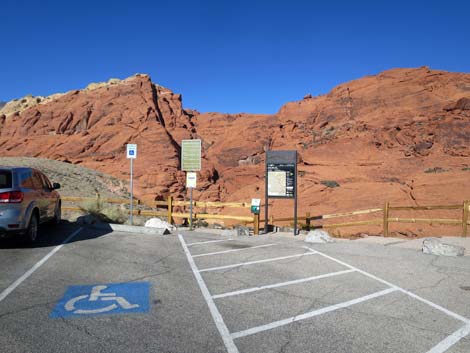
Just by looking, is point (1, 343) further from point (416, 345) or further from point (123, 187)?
point (123, 187)

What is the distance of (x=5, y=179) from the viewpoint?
7.47 m

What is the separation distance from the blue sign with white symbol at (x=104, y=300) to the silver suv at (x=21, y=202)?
305 centimetres

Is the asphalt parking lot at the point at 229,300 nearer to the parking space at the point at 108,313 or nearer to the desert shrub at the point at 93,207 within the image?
the parking space at the point at 108,313

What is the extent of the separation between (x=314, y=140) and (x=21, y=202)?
4421 cm

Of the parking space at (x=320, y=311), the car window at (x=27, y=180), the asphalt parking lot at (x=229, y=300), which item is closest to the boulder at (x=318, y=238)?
the asphalt parking lot at (x=229, y=300)

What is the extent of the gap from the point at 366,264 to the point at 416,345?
12.0ft

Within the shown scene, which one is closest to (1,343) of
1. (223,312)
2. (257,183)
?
(223,312)

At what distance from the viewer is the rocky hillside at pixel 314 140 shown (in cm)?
2990

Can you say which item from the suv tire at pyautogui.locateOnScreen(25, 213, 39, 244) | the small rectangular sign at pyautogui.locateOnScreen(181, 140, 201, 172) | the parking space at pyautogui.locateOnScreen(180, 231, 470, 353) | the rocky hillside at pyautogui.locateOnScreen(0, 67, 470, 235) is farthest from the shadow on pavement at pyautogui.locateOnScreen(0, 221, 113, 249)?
the rocky hillside at pyautogui.locateOnScreen(0, 67, 470, 235)

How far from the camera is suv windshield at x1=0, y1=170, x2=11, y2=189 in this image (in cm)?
736

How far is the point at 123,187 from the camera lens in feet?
123

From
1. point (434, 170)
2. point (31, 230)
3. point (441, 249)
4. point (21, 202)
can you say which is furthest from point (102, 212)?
point (434, 170)

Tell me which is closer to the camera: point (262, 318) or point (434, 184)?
point (262, 318)

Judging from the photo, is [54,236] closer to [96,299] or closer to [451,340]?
[96,299]
